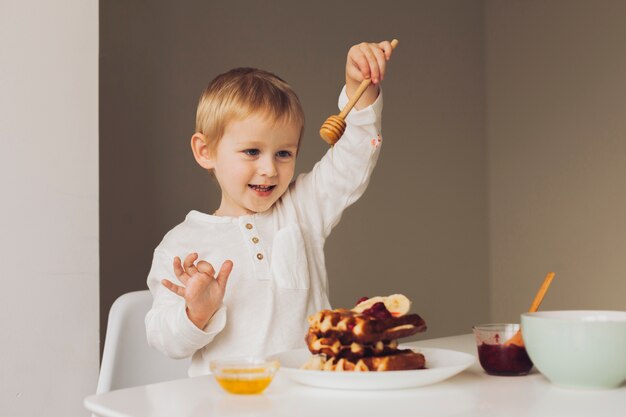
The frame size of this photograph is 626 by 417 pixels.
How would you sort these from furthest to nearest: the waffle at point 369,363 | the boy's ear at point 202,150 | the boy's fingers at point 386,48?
the boy's ear at point 202,150, the boy's fingers at point 386,48, the waffle at point 369,363

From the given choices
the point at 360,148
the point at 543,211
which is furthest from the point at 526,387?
the point at 543,211

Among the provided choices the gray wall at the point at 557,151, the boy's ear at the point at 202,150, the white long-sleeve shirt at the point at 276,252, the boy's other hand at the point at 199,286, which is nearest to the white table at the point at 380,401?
the boy's other hand at the point at 199,286

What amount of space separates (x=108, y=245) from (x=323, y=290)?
1571 mm

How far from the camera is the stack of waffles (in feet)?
2.65

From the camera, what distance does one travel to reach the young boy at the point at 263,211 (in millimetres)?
1405

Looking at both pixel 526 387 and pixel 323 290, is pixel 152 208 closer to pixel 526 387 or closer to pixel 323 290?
pixel 323 290

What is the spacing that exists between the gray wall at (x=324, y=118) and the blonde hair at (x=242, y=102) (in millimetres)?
1516

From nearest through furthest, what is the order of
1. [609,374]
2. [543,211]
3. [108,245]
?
[609,374] → [108,245] → [543,211]

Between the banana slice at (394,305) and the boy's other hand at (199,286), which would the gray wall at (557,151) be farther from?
the banana slice at (394,305)

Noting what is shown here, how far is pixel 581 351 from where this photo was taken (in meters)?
0.78

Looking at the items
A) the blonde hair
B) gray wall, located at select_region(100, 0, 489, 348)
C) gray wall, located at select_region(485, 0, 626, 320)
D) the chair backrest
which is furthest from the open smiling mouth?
gray wall, located at select_region(485, 0, 626, 320)

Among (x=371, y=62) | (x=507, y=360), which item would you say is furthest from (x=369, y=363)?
(x=371, y=62)

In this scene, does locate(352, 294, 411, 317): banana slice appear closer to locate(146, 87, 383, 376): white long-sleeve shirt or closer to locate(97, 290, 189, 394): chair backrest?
locate(146, 87, 383, 376): white long-sleeve shirt
